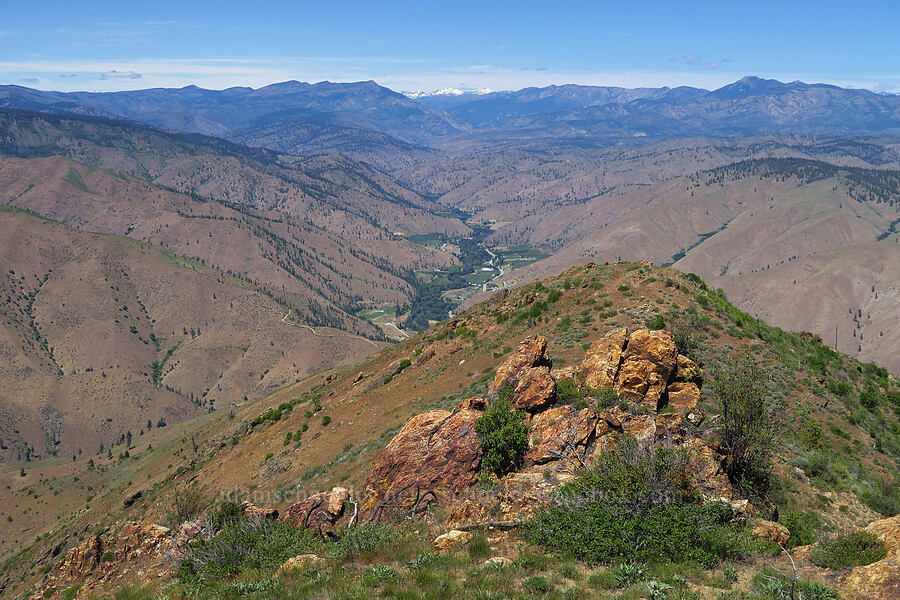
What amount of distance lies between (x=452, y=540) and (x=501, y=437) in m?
5.22

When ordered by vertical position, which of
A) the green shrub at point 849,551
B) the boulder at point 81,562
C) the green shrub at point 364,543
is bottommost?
the boulder at point 81,562

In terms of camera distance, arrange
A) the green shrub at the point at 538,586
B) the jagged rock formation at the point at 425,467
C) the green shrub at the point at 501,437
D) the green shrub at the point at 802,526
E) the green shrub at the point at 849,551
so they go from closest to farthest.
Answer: the green shrub at the point at 538,586 → the green shrub at the point at 849,551 → the green shrub at the point at 802,526 → the green shrub at the point at 501,437 → the jagged rock formation at the point at 425,467

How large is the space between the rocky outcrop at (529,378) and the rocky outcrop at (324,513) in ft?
26.8

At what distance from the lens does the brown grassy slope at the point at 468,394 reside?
25.6m

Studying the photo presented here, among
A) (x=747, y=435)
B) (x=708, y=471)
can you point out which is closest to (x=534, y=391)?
(x=708, y=471)

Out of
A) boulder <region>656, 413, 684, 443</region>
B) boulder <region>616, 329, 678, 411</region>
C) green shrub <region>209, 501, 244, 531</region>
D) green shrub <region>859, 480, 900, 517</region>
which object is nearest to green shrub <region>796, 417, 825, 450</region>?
green shrub <region>859, 480, 900, 517</region>

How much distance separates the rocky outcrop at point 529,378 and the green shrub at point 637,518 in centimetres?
605

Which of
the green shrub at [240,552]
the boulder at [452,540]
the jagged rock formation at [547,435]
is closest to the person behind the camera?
the boulder at [452,540]

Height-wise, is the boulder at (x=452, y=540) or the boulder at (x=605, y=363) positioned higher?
the boulder at (x=605, y=363)

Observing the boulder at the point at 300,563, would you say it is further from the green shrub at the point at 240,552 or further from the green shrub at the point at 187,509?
the green shrub at the point at 187,509

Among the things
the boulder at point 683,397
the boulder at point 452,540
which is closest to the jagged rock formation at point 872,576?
the boulder at point 683,397

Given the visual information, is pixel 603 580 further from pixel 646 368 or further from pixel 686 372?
pixel 686 372

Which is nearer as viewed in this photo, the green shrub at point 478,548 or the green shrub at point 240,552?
the green shrub at point 478,548

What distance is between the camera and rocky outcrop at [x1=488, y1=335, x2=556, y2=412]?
20.8 metres
